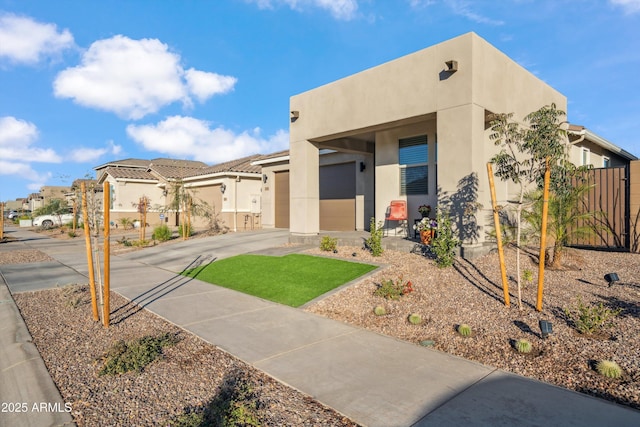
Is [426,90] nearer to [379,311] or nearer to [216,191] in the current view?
[379,311]

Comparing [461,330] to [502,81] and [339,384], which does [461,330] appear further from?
[502,81]

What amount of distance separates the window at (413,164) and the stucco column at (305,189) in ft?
10.1

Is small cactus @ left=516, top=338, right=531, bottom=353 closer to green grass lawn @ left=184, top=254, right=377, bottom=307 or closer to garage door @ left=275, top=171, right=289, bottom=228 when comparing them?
green grass lawn @ left=184, top=254, right=377, bottom=307

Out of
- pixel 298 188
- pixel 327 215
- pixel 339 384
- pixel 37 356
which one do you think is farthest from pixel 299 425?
pixel 327 215

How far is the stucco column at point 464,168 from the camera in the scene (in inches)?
360

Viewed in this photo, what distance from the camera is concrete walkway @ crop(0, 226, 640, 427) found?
354cm

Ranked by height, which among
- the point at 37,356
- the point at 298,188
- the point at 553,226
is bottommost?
the point at 37,356

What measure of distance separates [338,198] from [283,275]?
28.9 feet

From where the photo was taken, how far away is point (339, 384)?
4.25 m

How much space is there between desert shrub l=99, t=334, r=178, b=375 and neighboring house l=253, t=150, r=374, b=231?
9.09 metres

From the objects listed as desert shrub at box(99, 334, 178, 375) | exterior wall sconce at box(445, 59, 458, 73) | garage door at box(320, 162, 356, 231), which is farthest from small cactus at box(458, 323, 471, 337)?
garage door at box(320, 162, 356, 231)

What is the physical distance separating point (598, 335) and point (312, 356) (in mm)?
3751

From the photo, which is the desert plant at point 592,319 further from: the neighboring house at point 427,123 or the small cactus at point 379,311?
the neighboring house at point 427,123

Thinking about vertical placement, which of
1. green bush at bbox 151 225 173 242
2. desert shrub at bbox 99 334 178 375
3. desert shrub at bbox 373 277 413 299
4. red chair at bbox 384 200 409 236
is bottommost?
desert shrub at bbox 99 334 178 375
